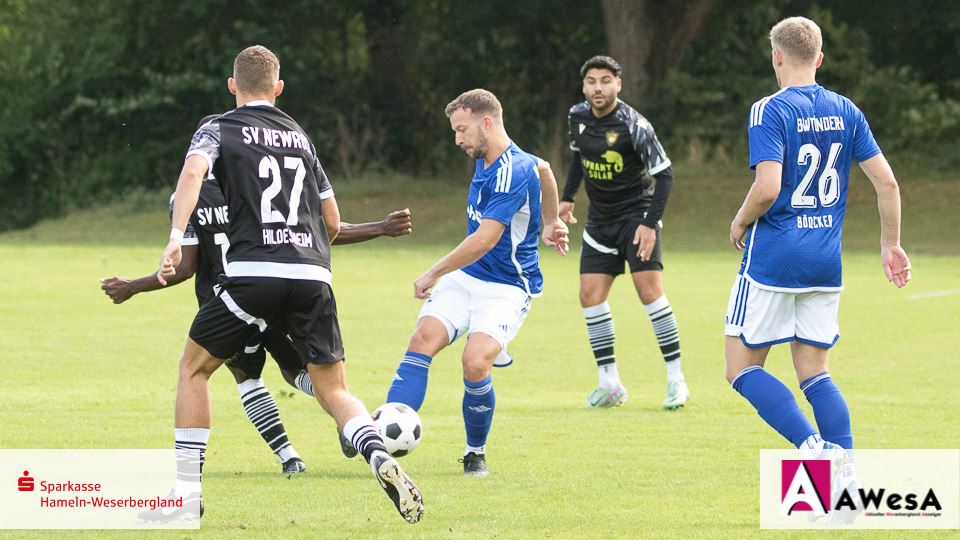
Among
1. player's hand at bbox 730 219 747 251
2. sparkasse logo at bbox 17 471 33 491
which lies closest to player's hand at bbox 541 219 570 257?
player's hand at bbox 730 219 747 251

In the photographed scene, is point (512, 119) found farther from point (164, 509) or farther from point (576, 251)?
point (164, 509)

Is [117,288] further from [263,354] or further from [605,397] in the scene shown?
[605,397]

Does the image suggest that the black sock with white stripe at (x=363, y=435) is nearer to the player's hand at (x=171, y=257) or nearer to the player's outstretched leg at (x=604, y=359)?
the player's hand at (x=171, y=257)

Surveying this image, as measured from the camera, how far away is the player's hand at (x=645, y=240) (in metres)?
10.3

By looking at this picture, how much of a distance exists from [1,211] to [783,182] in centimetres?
3603

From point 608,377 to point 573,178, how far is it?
1521mm

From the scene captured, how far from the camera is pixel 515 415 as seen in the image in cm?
1010

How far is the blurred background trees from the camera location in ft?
124

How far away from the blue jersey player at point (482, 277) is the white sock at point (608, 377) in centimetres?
255

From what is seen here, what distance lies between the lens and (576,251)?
2711 centimetres

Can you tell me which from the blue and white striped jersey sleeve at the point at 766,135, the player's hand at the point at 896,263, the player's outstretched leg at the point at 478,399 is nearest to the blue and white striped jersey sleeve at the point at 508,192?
the player's outstretched leg at the point at 478,399

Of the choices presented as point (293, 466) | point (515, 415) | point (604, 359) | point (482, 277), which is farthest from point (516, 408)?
point (293, 466)

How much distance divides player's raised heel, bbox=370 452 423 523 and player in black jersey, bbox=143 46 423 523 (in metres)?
0.11

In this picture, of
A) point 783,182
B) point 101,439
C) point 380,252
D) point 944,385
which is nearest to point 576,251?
point 380,252
